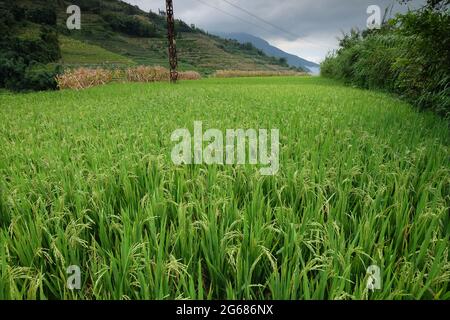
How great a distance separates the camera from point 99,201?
2.14 m

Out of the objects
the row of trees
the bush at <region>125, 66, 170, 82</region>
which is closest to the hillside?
the row of trees

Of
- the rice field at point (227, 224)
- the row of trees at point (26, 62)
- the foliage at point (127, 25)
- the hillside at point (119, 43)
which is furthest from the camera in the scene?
the foliage at point (127, 25)

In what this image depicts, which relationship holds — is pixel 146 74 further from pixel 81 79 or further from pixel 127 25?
pixel 127 25

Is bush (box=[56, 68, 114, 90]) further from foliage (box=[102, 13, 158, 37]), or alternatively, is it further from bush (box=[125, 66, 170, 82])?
foliage (box=[102, 13, 158, 37])

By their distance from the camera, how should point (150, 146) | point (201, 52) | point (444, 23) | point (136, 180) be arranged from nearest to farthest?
point (136, 180)
point (150, 146)
point (444, 23)
point (201, 52)

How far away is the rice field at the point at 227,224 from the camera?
4.65 ft

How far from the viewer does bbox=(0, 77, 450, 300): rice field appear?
1.42 metres

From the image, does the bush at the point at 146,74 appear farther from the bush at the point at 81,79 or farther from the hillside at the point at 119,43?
the hillside at the point at 119,43

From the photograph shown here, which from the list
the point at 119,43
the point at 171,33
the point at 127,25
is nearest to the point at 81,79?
the point at 171,33

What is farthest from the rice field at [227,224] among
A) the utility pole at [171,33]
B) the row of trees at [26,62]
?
the utility pole at [171,33]

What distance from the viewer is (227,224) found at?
5.76 ft
